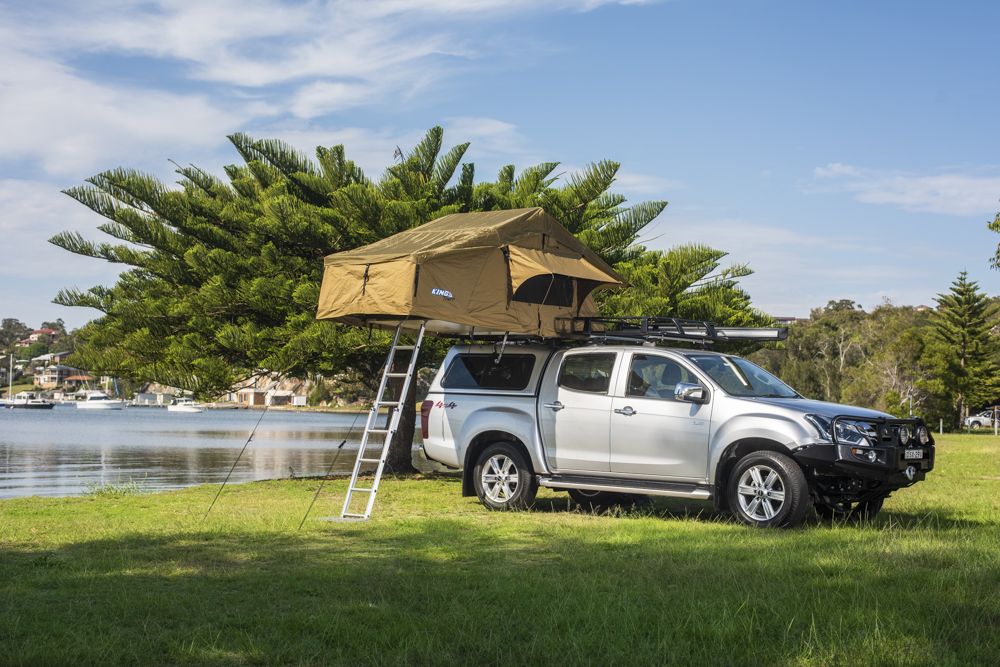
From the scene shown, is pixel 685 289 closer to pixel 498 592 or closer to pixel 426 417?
pixel 426 417

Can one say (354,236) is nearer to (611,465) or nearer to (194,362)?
(194,362)

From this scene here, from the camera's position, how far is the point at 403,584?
22.2 feet

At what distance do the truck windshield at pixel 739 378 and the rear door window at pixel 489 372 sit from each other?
1991 millimetres

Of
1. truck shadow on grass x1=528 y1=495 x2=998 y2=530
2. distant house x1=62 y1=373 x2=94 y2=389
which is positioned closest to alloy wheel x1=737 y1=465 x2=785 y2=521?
truck shadow on grass x1=528 y1=495 x2=998 y2=530

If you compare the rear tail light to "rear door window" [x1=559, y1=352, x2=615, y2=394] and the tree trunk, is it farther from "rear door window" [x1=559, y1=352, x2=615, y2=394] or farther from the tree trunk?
the tree trunk

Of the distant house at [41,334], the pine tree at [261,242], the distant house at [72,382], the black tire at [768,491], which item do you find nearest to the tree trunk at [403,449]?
the pine tree at [261,242]

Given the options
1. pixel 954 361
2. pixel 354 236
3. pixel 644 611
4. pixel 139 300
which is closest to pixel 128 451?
pixel 139 300

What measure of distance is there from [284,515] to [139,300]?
9.71 meters

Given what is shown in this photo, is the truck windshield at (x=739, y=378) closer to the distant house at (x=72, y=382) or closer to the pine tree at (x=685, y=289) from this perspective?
the pine tree at (x=685, y=289)

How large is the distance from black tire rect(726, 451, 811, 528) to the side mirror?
2.40 ft

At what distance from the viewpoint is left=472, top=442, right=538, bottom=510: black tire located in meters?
11.9

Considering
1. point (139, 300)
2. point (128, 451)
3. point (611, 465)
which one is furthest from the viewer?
point (128, 451)

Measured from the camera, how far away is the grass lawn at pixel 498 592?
202 inches

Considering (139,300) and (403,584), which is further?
(139,300)
